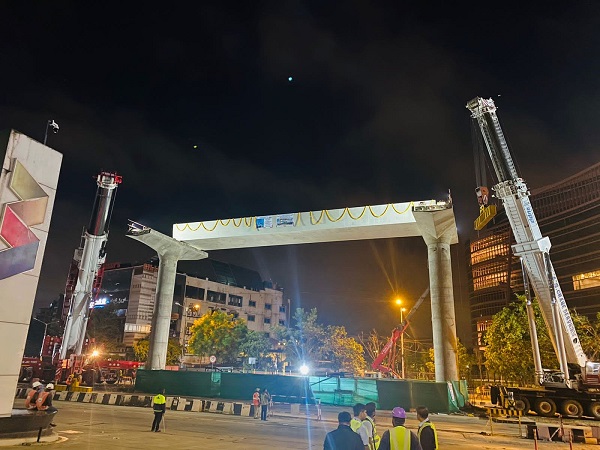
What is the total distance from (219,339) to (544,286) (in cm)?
4563

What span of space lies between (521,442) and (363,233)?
1751 cm

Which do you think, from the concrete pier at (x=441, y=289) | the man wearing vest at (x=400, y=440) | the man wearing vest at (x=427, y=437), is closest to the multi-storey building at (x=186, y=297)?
the concrete pier at (x=441, y=289)

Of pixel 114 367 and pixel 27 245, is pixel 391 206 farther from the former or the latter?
pixel 114 367

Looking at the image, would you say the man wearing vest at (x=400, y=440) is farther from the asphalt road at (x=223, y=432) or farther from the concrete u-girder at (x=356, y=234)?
the concrete u-girder at (x=356, y=234)

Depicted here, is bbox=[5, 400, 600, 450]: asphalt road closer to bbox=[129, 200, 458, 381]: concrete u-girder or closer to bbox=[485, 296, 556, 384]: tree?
bbox=[129, 200, 458, 381]: concrete u-girder

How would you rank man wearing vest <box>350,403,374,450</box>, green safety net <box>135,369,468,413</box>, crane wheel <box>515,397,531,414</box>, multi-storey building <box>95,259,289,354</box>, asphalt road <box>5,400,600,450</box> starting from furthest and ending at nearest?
1. multi-storey building <box>95,259,289,354</box>
2. green safety net <box>135,369,468,413</box>
3. crane wheel <box>515,397,531,414</box>
4. asphalt road <box>5,400,600,450</box>
5. man wearing vest <box>350,403,374,450</box>

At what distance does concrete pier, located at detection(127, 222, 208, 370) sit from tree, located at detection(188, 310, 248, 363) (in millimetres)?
25742

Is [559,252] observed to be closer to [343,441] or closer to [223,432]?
[223,432]

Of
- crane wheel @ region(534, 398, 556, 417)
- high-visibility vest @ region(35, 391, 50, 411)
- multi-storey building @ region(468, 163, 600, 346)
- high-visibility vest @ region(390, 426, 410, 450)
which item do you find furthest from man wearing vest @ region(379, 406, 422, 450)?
multi-storey building @ region(468, 163, 600, 346)

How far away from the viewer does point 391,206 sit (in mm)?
30156

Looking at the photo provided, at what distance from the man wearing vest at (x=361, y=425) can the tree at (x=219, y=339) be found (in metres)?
54.3

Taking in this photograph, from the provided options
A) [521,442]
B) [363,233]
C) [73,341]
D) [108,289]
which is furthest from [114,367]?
[108,289]

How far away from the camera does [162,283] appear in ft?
119

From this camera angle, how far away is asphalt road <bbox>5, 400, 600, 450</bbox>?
13812 millimetres
